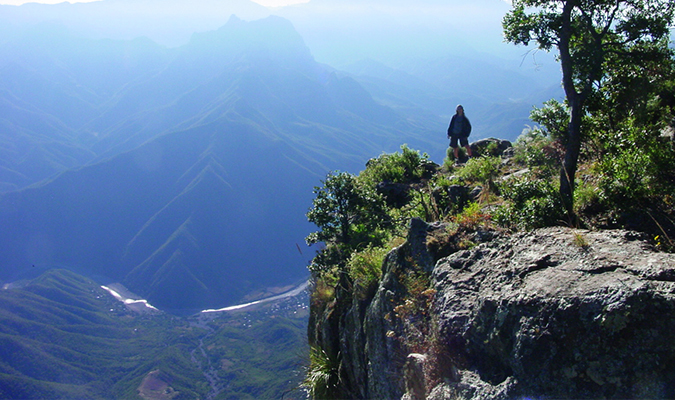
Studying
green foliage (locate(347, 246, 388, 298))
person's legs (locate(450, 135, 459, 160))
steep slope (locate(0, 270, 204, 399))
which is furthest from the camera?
steep slope (locate(0, 270, 204, 399))

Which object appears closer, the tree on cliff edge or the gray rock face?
the gray rock face

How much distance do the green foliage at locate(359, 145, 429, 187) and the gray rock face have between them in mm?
11078

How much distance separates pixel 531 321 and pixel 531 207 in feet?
9.40

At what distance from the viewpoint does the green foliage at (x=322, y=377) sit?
9.52m

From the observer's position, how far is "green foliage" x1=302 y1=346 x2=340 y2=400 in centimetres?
952

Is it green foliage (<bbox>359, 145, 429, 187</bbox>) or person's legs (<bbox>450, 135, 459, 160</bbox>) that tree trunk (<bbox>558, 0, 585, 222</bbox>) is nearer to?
green foliage (<bbox>359, 145, 429, 187</bbox>)

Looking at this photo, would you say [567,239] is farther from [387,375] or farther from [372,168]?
[372,168]

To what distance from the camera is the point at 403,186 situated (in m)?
16.8

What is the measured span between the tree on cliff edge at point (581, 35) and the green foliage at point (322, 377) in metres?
6.38

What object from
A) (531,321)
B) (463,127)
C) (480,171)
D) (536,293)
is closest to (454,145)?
(463,127)

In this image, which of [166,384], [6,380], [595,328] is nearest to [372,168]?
[595,328]

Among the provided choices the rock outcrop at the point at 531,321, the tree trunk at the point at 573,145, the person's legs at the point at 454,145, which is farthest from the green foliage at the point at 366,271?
the person's legs at the point at 454,145

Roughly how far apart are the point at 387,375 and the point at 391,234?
17.8 feet

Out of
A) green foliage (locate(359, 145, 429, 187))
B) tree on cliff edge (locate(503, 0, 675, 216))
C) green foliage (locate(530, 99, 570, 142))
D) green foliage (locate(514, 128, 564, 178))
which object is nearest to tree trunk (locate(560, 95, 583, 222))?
tree on cliff edge (locate(503, 0, 675, 216))
